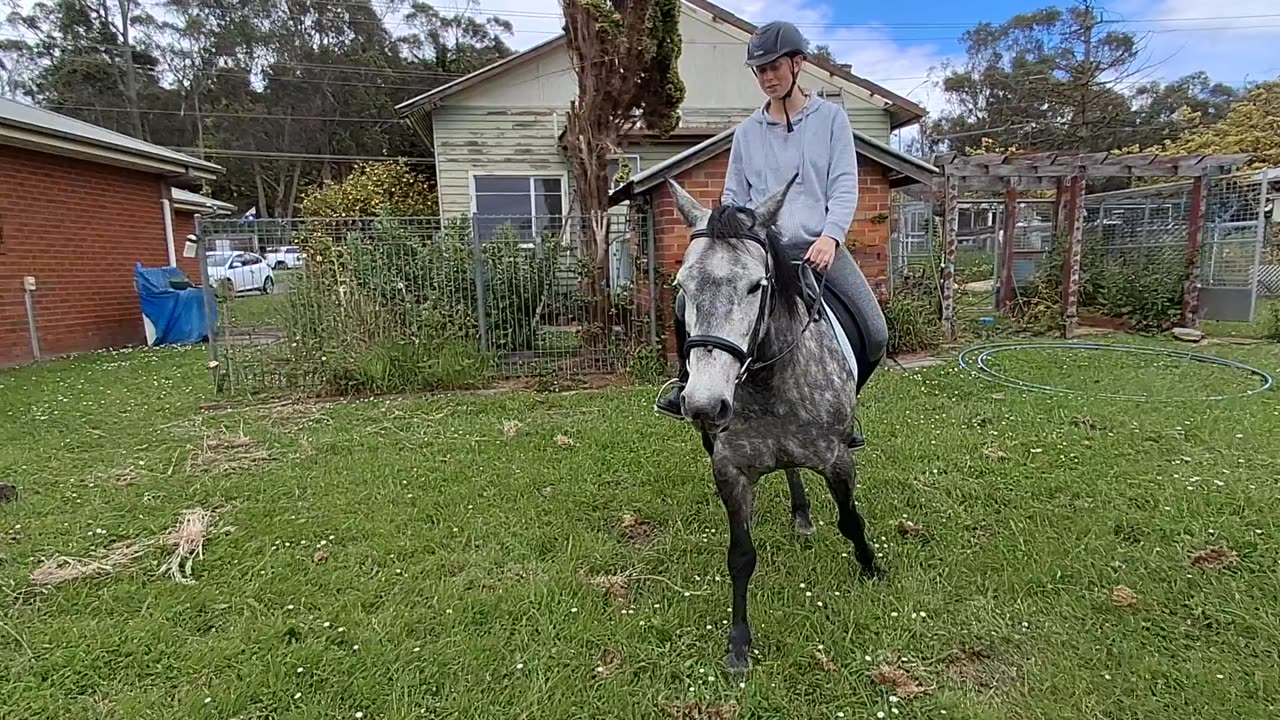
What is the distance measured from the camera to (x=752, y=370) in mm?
2080

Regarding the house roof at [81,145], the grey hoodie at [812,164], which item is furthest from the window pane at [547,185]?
the grey hoodie at [812,164]

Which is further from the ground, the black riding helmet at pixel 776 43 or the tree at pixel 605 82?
the tree at pixel 605 82

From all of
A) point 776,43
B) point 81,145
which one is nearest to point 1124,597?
point 776,43

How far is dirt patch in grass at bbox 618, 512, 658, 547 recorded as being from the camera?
3.13m

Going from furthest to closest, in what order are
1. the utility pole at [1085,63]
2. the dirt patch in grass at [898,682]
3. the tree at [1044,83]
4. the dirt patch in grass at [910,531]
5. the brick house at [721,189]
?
the tree at [1044,83], the utility pole at [1085,63], the brick house at [721,189], the dirt patch in grass at [910,531], the dirt patch in grass at [898,682]

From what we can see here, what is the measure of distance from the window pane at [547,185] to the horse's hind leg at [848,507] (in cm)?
1105

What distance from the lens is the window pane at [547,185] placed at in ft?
41.6

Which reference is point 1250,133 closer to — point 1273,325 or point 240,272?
point 1273,325

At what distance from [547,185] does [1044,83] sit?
1263 cm

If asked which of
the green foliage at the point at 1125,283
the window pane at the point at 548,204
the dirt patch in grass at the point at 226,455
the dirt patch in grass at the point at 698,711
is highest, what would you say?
the window pane at the point at 548,204

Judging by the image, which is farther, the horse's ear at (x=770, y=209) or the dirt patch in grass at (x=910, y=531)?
the dirt patch in grass at (x=910, y=531)

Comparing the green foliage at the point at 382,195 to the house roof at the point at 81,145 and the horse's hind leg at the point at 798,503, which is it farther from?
the horse's hind leg at the point at 798,503

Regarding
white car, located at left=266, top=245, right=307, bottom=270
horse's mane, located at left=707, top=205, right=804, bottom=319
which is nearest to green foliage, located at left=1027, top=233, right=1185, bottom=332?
horse's mane, located at left=707, top=205, right=804, bottom=319

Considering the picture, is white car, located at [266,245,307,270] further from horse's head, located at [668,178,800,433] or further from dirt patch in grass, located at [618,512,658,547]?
horse's head, located at [668,178,800,433]
